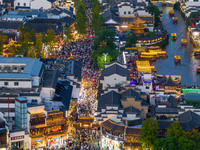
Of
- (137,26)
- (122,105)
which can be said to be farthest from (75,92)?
(137,26)

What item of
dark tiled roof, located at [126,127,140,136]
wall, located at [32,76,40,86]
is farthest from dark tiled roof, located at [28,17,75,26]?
dark tiled roof, located at [126,127,140,136]

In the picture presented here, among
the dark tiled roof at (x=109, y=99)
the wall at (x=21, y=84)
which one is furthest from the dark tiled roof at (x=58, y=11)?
the wall at (x=21, y=84)

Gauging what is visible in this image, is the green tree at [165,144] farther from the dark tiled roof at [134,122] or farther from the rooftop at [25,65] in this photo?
the rooftop at [25,65]

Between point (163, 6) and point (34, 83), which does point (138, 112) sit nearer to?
point (34, 83)

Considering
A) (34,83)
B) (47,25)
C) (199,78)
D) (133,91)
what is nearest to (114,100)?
(133,91)

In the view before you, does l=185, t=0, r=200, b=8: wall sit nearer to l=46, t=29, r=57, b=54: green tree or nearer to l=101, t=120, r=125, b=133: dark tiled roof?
l=46, t=29, r=57, b=54: green tree

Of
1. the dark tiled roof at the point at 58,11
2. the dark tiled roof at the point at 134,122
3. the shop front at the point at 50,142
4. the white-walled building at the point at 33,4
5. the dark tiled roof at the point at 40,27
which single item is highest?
the white-walled building at the point at 33,4
